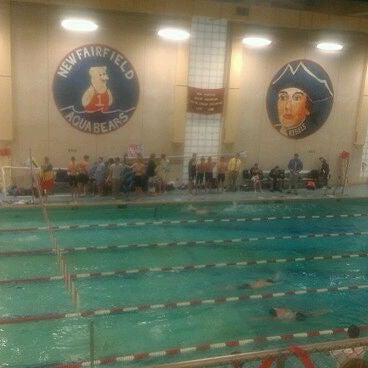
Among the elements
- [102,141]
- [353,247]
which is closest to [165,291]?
[353,247]

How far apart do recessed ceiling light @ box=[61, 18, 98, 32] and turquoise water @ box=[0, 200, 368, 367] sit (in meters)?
5.75

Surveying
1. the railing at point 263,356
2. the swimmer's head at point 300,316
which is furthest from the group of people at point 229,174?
the railing at point 263,356

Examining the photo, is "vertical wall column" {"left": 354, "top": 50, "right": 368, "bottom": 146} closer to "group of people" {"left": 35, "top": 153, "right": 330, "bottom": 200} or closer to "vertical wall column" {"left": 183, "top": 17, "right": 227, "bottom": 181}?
"group of people" {"left": 35, "top": 153, "right": 330, "bottom": 200}

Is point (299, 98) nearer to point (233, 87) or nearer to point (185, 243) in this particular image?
point (233, 87)

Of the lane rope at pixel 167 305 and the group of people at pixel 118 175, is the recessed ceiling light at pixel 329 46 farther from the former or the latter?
the lane rope at pixel 167 305

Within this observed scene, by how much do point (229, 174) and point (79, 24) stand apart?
7486 mm

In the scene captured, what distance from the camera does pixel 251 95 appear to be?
57.8 feet

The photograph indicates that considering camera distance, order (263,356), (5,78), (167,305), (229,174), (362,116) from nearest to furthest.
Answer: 1. (263,356)
2. (167,305)
3. (5,78)
4. (229,174)
5. (362,116)

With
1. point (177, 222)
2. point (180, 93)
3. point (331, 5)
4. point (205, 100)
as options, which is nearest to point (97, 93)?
point (180, 93)

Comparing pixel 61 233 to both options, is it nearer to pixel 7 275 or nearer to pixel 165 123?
pixel 7 275

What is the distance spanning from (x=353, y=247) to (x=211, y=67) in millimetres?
8462

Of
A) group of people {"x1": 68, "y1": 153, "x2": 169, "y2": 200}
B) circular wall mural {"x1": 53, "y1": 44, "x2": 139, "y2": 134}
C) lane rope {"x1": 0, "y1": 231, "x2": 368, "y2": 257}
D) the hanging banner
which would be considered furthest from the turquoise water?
the hanging banner

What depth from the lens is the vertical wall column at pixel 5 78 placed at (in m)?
14.0

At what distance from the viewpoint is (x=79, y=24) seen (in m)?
14.2
